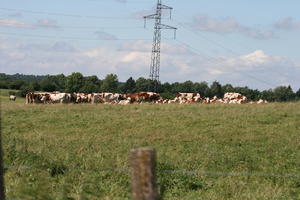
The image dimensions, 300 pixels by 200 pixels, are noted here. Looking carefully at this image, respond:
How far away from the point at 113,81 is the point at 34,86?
3391cm

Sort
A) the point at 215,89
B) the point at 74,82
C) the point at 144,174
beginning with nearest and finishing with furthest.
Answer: the point at 144,174, the point at 74,82, the point at 215,89

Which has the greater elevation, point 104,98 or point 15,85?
point 15,85

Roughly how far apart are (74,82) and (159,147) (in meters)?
76.5

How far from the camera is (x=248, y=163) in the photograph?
1381cm

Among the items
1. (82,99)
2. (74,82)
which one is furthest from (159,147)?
(74,82)

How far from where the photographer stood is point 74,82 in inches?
3607

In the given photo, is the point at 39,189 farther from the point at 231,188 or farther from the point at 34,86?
the point at 34,86

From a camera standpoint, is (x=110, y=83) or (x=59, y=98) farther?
(x=110, y=83)

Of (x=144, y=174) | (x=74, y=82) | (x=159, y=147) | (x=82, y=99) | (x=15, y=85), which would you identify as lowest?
(x=159, y=147)

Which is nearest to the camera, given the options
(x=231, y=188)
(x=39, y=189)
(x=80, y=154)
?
(x=39, y=189)

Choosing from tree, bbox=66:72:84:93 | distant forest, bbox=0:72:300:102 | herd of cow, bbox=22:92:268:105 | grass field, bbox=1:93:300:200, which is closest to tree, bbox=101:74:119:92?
distant forest, bbox=0:72:300:102

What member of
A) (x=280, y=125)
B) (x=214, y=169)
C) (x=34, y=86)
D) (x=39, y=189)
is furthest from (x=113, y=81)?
(x=39, y=189)

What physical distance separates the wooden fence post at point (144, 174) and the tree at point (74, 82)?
8403cm

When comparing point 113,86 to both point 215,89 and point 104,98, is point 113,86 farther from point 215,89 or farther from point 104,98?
point 104,98
